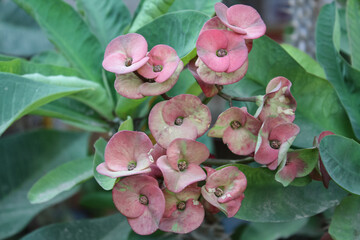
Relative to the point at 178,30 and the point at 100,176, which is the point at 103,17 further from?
the point at 100,176

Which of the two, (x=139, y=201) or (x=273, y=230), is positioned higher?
(x=139, y=201)

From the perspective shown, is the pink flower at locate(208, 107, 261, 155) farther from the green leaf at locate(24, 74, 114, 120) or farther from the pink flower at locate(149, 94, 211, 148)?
the green leaf at locate(24, 74, 114, 120)

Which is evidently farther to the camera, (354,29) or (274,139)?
(354,29)

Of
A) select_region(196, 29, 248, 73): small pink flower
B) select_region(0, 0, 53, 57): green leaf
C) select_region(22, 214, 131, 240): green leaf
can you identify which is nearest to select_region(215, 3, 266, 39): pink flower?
select_region(196, 29, 248, 73): small pink flower

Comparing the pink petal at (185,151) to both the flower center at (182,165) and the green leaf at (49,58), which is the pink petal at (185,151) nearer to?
the flower center at (182,165)

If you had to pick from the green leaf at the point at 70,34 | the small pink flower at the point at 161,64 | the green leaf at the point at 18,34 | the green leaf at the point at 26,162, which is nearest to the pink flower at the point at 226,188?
the small pink flower at the point at 161,64

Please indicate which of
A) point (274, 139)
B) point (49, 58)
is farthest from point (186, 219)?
point (49, 58)

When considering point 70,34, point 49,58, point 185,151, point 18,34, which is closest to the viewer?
point 185,151

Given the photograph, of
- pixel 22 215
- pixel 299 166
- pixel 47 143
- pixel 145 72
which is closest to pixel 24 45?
pixel 47 143
